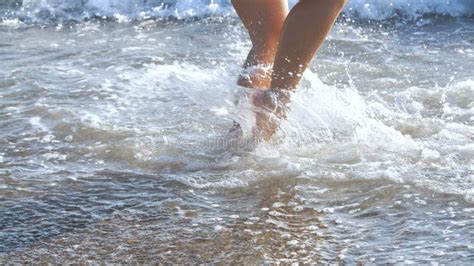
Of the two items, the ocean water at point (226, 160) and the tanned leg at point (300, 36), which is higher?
the tanned leg at point (300, 36)

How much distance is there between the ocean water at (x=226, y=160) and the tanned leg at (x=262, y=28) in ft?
0.35

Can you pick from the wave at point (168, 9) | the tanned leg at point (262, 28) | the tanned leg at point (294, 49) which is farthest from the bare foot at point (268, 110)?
the wave at point (168, 9)

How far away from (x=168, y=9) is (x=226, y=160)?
3.53m

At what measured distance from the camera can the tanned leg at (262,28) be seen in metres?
3.43

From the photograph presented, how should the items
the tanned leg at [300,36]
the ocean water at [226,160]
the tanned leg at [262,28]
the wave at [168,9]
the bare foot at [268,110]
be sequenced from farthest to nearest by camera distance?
the wave at [168,9]
the tanned leg at [262,28]
the bare foot at [268,110]
the tanned leg at [300,36]
the ocean water at [226,160]

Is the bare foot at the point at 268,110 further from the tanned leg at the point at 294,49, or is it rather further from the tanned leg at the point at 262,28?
the tanned leg at the point at 262,28

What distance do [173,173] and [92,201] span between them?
1.20ft

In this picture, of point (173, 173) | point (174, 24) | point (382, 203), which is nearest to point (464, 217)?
point (382, 203)

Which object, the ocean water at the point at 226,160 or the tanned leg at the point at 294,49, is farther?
the tanned leg at the point at 294,49

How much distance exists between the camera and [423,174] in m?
3.01

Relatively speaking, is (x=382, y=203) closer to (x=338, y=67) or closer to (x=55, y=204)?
(x=55, y=204)

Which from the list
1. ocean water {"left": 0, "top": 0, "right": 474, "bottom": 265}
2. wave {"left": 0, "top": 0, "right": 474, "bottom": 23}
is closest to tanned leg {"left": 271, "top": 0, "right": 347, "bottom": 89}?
ocean water {"left": 0, "top": 0, "right": 474, "bottom": 265}

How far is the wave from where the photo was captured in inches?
248

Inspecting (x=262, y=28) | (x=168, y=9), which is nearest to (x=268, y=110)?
(x=262, y=28)
